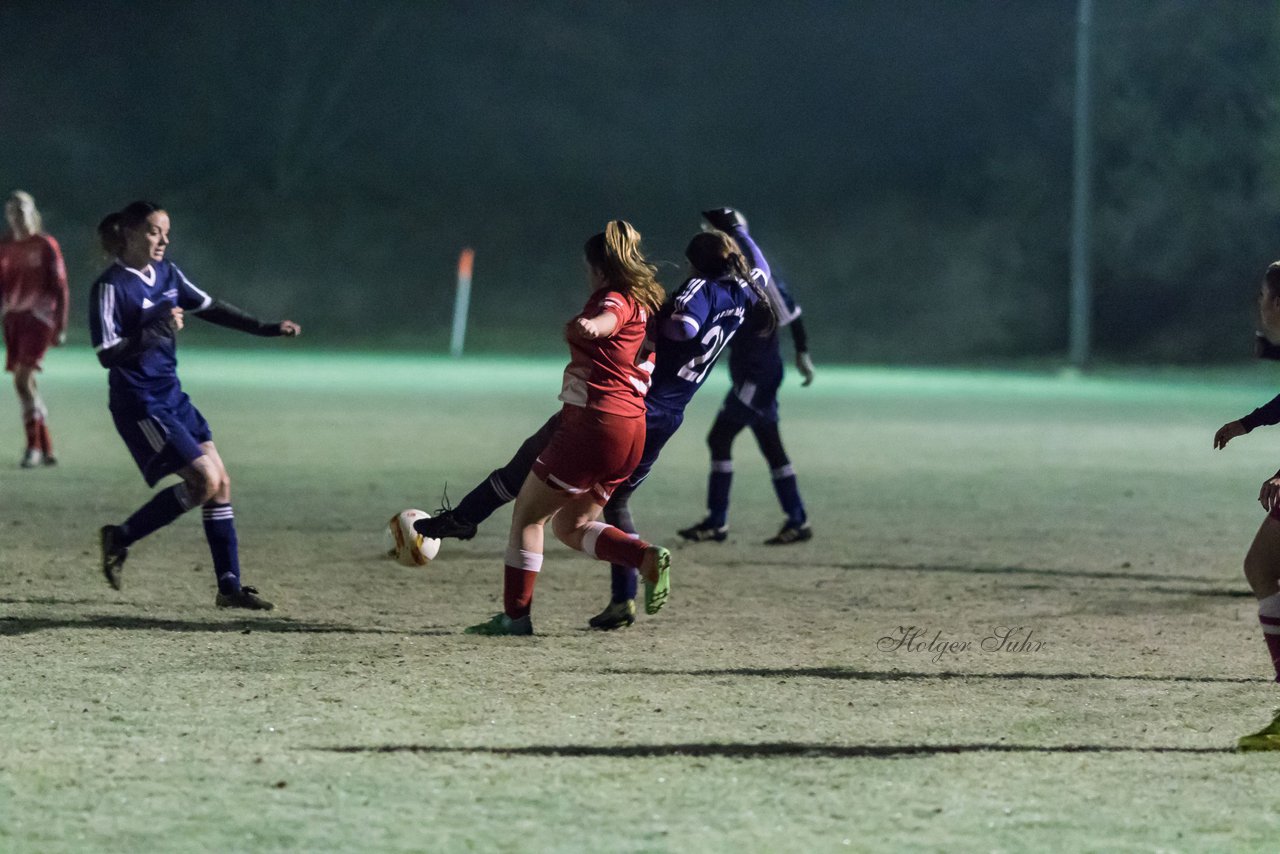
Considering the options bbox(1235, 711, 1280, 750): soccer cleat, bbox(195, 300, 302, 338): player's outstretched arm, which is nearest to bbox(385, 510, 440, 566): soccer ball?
bbox(195, 300, 302, 338): player's outstretched arm

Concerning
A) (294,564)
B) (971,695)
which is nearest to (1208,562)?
(971,695)

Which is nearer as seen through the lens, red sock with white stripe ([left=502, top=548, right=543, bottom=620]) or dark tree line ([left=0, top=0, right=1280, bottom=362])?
red sock with white stripe ([left=502, top=548, right=543, bottom=620])

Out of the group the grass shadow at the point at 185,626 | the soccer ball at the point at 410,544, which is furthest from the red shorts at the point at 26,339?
the soccer ball at the point at 410,544

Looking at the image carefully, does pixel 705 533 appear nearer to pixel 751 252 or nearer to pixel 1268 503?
pixel 751 252

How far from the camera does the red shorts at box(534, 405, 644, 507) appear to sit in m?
7.13

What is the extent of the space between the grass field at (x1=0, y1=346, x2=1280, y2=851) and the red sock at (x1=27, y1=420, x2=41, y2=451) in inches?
35.5

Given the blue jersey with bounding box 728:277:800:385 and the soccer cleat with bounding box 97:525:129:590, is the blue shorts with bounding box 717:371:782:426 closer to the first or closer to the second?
the blue jersey with bounding box 728:277:800:385

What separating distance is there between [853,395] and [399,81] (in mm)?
36494

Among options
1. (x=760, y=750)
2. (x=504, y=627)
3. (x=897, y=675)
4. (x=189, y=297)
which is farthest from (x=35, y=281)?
(x=760, y=750)

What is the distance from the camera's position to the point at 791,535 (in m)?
11.0

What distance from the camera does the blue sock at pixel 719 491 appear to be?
10930 millimetres

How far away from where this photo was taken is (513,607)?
754 centimetres

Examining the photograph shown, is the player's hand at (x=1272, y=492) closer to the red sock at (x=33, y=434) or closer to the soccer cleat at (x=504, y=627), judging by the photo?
the soccer cleat at (x=504, y=627)

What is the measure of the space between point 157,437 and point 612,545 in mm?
2193
